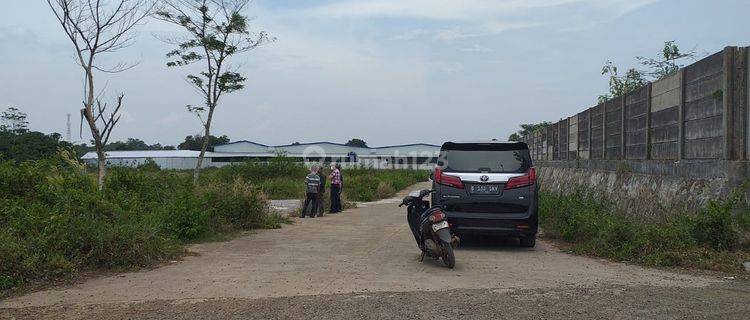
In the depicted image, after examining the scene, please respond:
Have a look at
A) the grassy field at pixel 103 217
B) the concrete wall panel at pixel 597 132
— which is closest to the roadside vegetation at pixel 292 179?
the grassy field at pixel 103 217

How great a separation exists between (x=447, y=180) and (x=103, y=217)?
5254 mm

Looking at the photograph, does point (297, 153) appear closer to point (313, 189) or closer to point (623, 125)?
point (313, 189)

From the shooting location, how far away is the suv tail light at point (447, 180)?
32.4ft

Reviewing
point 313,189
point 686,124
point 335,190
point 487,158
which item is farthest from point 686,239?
point 335,190

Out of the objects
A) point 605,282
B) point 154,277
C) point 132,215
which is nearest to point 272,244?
point 132,215

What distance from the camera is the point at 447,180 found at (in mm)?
9977

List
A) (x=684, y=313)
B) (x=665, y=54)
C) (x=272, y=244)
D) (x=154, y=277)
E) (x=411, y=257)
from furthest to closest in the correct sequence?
(x=665, y=54), (x=272, y=244), (x=411, y=257), (x=154, y=277), (x=684, y=313)

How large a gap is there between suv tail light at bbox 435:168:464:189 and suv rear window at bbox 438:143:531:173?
12 cm

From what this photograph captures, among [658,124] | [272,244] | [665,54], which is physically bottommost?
[272,244]

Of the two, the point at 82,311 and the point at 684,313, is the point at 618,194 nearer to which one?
the point at 684,313

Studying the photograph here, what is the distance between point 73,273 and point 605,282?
20.8 ft

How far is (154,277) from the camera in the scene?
7586 millimetres

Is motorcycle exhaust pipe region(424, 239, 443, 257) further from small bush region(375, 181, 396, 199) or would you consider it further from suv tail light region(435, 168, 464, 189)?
small bush region(375, 181, 396, 199)

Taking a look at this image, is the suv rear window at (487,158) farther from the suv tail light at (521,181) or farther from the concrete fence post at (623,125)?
the concrete fence post at (623,125)
